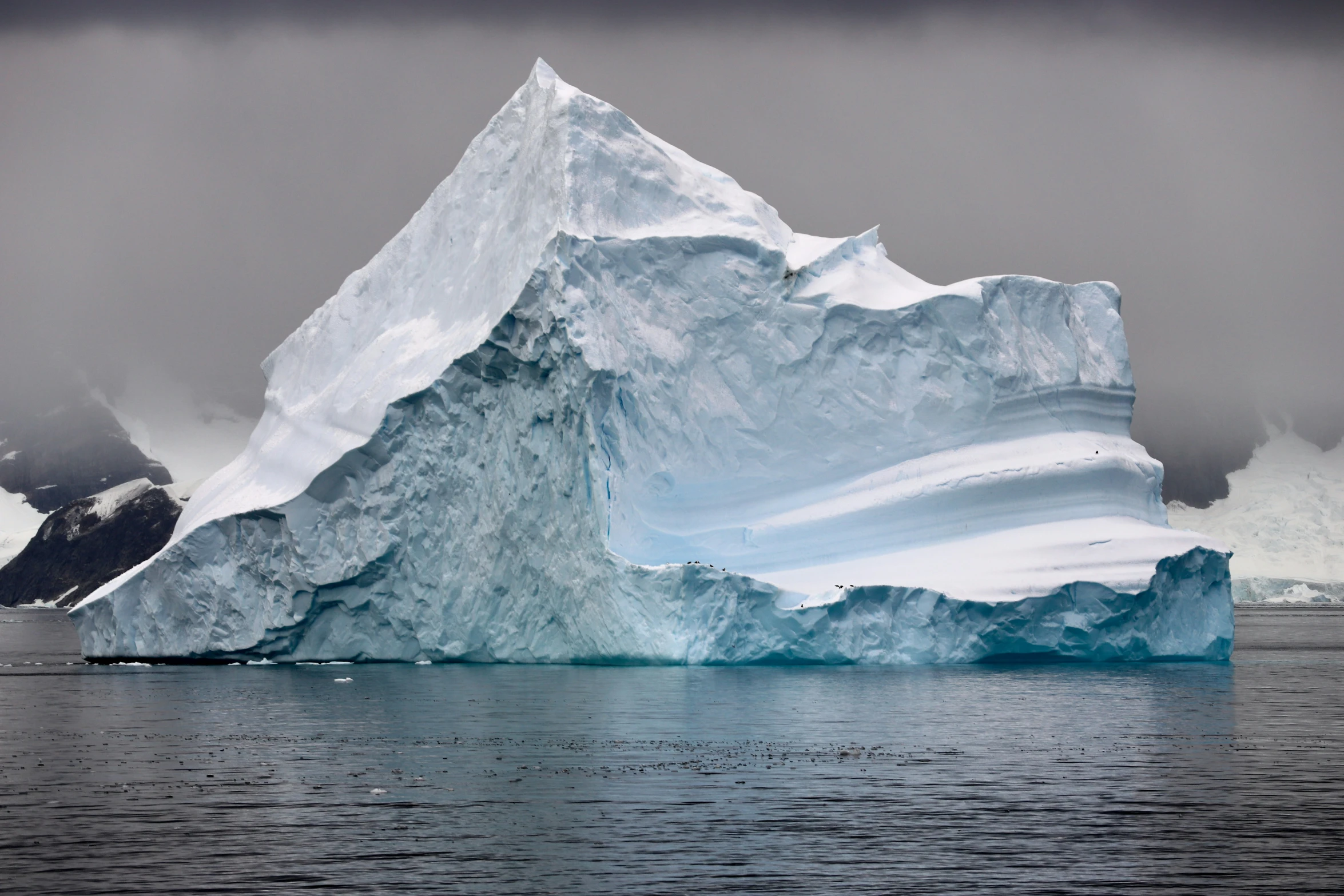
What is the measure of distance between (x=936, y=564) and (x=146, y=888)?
65.2 feet

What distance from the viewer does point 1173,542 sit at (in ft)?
96.6

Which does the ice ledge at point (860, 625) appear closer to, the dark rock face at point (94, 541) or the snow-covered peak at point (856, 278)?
the snow-covered peak at point (856, 278)

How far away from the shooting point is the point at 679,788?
15.5 metres

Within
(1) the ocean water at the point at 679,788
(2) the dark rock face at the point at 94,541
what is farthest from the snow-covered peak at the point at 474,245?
(2) the dark rock face at the point at 94,541

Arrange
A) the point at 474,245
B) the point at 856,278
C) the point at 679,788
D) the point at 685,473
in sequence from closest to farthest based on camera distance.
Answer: the point at 679,788, the point at 685,473, the point at 856,278, the point at 474,245

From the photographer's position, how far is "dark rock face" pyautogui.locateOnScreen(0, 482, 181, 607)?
118188 mm

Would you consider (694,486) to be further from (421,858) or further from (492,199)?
(421,858)

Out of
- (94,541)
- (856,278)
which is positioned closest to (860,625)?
(856,278)

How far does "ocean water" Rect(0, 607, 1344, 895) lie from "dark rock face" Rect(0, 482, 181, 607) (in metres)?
95.8

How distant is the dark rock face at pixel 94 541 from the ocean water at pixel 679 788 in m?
95.8

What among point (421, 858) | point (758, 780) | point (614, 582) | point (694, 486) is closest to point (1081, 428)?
point (694, 486)

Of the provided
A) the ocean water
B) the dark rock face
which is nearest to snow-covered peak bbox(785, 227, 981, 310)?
the ocean water

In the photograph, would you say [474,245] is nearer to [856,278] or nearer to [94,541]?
[856,278]

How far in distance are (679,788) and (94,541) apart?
116 metres
